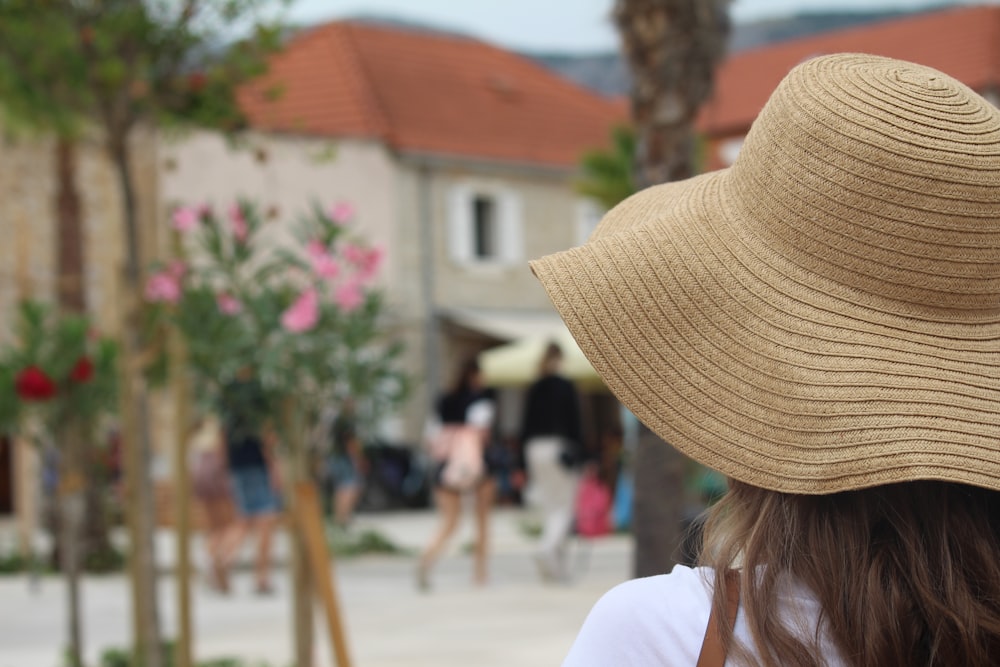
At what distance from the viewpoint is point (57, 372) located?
7957 millimetres

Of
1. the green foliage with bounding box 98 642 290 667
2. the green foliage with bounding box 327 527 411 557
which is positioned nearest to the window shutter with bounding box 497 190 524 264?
the green foliage with bounding box 327 527 411 557

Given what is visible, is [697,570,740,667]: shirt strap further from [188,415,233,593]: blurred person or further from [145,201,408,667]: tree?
[188,415,233,593]: blurred person

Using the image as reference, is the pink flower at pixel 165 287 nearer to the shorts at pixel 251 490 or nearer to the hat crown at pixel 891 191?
the hat crown at pixel 891 191

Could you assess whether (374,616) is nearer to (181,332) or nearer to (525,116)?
(181,332)

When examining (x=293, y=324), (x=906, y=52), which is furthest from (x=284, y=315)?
(x=906, y=52)

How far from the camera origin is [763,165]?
1512mm

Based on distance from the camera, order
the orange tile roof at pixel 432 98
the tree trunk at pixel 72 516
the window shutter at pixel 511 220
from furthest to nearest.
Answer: the window shutter at pixel 511 220 < the orange tile roof at pixel 432 98 < the tree trunk at pixel 72 516

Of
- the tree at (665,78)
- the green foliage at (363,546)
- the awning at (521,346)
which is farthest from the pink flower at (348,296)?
the awning at (521,346)

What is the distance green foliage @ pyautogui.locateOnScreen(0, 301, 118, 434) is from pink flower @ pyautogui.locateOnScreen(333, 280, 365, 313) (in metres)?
3.25

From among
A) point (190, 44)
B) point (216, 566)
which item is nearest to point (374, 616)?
point (216, 566)

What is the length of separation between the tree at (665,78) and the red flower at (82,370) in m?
4.13

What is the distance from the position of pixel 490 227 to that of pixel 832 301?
21338 mm

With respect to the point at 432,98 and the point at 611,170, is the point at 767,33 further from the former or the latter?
the point at 611,170

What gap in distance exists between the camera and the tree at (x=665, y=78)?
15.4 ft
